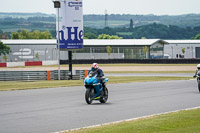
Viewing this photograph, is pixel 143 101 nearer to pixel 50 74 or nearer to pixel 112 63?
pixel 50 74

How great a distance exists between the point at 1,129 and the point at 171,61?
228 feet

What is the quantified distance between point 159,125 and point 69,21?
2955 centimetres

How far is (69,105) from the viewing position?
17.9 meters

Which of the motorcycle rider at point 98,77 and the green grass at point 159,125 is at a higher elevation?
the motorcycle rider at point 98,77

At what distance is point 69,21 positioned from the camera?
4062cm

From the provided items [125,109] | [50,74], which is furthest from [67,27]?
[125,109]

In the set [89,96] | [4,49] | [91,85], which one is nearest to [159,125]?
[91,85]

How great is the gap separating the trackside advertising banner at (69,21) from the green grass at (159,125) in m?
27.6

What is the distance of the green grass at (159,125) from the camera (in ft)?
35.4

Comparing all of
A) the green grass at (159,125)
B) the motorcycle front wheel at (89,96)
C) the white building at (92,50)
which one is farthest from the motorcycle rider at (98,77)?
the white building at (92,50)

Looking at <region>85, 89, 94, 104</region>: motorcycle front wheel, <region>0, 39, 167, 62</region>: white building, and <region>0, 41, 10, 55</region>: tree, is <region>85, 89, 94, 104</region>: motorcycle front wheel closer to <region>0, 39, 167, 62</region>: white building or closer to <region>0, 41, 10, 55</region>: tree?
<region>0, 41, 10, 55</region>: tree

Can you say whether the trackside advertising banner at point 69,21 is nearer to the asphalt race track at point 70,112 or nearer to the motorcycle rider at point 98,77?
the asphalt race track at point 70,112

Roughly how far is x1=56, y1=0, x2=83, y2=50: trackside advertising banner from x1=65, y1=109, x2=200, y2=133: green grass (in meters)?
27.6

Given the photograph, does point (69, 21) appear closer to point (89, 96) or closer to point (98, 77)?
point (98, 77)
